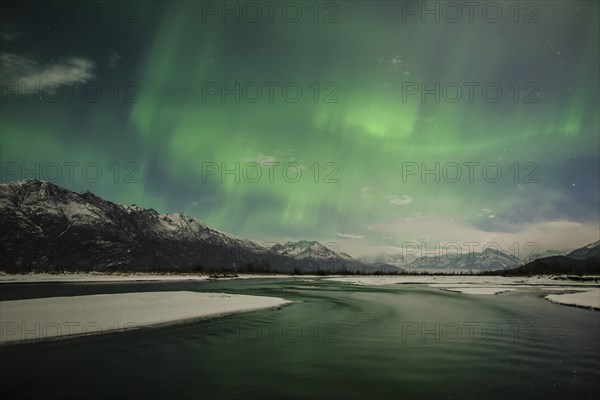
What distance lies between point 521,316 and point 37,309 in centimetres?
3787

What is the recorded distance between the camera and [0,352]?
17297 millimetres

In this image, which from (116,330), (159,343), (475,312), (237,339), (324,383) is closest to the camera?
(324,383)

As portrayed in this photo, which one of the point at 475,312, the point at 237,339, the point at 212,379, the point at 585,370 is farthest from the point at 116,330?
the point at 475,312

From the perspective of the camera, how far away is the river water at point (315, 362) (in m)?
12.6

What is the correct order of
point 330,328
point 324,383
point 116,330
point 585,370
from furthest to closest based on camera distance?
point 330,328, point 116,330, point 585,370, point 324,383

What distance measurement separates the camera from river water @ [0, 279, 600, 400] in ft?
41.4

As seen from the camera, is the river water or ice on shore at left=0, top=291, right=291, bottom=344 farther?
ice on shore at left=0, top=291, right=291, bottom=344

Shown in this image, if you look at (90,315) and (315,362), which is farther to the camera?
(90,315)

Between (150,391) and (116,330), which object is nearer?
(150,391)

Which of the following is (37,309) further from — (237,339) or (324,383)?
(324,383)

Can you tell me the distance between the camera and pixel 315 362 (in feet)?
54.4

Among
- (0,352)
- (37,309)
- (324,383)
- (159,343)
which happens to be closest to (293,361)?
(324,383)

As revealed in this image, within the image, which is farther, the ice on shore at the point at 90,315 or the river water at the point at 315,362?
the ice on shore at the point at 90,315

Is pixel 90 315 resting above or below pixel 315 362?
above
